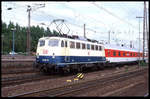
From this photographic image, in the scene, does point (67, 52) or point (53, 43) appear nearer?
point (53, 43)

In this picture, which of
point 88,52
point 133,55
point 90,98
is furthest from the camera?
point 133,55

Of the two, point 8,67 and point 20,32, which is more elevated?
point 20,32

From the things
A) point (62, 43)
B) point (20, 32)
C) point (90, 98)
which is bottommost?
point (90, 98)

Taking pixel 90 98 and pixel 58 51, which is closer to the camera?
pixel 90 98

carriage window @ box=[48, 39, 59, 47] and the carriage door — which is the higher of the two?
carriage window @ box=[48, 39, 59, 47]

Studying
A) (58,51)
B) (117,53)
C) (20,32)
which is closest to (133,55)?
(117,53)

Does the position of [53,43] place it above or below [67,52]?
above

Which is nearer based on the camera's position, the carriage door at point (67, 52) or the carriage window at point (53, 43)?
the carriage window at point (53, 43)

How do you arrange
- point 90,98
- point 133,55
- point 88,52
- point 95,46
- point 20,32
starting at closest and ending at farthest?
1. point 90,98
2. point 88,52
3. point 95,46
4. point 133,55
5. point 20,32

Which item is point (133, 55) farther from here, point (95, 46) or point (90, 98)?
point (90, 98)

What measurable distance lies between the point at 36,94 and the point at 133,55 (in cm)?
3534

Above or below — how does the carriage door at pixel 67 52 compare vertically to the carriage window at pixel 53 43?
below

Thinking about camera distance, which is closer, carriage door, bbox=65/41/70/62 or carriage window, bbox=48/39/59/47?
carriage window, bbox=48/39/59/47

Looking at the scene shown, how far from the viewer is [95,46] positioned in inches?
1021
